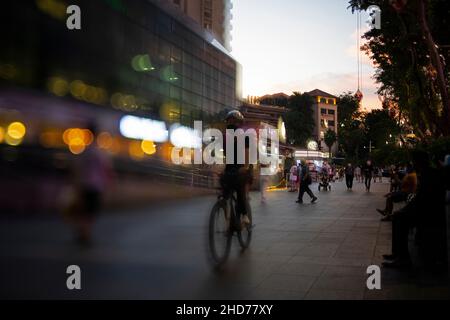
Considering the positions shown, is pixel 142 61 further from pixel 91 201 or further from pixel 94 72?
pixel 91 201

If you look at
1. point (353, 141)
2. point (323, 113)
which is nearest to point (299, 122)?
point (353, 141)

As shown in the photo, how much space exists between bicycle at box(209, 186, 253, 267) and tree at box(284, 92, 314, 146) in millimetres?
78107

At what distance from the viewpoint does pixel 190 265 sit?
4.84m

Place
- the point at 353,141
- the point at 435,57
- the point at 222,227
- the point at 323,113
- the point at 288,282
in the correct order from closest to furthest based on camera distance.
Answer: the point at 288,282 → the point at 222,227 → the point at 435,57 → the point at 353,141 → the point at 323,113

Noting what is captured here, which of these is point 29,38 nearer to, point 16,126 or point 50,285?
point 16,126

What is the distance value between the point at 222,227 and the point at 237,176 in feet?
2.13

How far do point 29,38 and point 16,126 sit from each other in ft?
7.27

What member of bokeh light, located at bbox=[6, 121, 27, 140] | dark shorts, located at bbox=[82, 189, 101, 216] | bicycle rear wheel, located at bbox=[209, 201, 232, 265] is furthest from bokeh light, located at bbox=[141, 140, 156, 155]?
bokeh light, located at bbox=[6, 121, 27, 140]

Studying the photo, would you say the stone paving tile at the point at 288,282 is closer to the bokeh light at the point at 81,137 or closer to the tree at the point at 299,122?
the bokeh light at the point at 81,137

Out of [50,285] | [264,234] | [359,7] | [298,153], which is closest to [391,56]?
[359,7]

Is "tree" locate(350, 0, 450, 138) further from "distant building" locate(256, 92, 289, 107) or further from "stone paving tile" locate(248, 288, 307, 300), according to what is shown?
"distant building" locate(256, 92, 289, 107)

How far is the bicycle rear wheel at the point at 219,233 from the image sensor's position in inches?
190

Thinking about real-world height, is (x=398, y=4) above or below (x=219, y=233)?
above

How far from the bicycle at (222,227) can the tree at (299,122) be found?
7811cm
